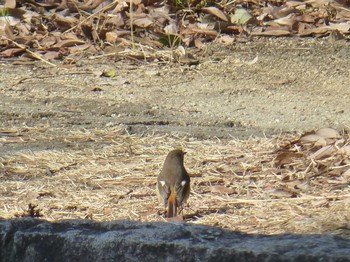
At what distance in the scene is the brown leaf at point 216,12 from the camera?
10250 mm

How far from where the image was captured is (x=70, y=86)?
8812 mm

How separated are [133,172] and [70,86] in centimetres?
292

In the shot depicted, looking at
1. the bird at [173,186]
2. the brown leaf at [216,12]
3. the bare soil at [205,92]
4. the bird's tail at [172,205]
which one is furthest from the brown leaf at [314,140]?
the brown leaf at [216,12]

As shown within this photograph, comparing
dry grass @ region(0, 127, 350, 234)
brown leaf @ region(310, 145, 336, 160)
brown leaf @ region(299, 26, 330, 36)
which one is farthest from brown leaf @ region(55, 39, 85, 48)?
brown leaf @ region(310, 145, 336, 160)

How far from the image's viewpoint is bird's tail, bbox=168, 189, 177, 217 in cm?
522

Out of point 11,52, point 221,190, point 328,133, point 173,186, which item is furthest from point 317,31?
point 173,186

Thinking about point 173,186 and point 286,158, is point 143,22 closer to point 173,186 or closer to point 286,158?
point 286,158

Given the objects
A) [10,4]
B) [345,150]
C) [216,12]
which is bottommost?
[10,4]

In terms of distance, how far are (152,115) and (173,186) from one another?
260 cm

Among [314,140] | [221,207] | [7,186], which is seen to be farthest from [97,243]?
[314,140]

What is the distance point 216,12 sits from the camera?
1030 centimetres

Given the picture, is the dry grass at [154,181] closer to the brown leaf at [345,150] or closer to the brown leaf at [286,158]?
the brown leaf at [286,158]

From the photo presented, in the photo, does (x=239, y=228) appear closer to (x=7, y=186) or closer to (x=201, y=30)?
(x=7, y=186)

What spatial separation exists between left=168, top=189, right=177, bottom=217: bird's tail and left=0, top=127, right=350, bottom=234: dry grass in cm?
9
